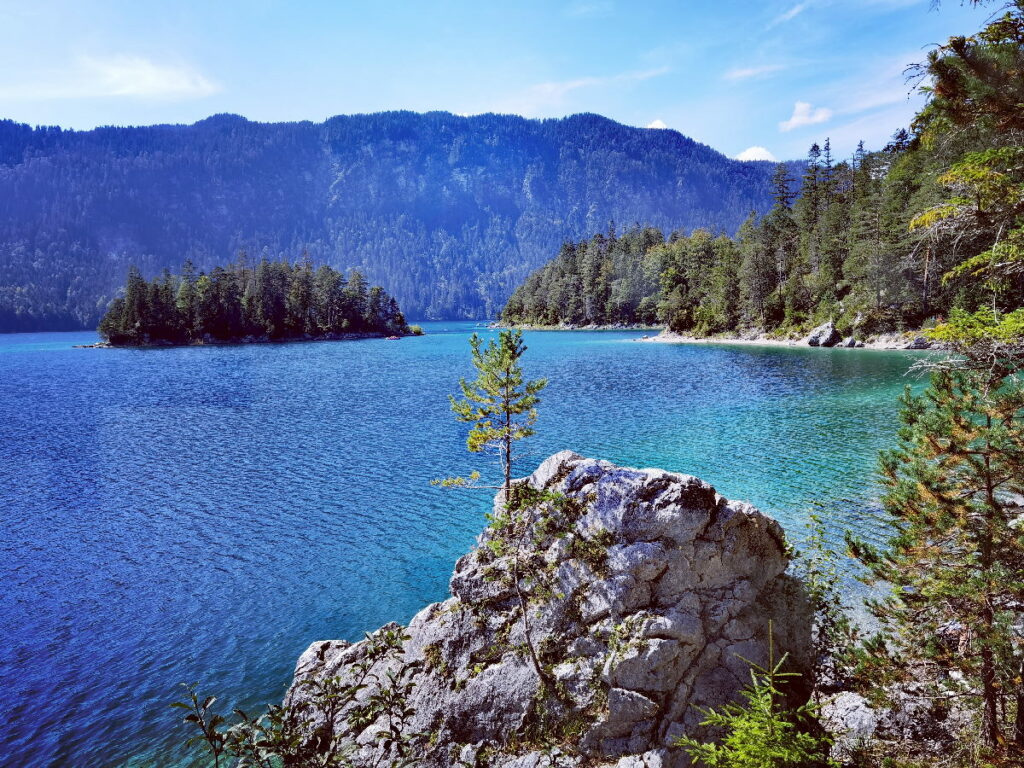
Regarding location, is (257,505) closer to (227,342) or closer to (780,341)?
(780,341)

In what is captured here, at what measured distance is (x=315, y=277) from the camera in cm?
14675

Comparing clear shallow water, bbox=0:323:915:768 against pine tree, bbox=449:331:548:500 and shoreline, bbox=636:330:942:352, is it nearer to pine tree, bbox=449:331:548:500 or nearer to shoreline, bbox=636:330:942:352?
pine tree, bbox=449:331:548:500

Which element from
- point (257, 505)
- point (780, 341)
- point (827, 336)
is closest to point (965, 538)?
point (257, 505)

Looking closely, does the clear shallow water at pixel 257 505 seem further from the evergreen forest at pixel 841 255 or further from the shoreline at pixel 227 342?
the shoreline at pixel 227 342

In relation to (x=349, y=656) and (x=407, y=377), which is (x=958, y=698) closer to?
(x=349, y=656)

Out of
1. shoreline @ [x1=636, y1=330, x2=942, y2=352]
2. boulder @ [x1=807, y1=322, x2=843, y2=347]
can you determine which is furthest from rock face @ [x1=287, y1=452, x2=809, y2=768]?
boulder @ [x1=807, y1=322, x2=843, y2=347]

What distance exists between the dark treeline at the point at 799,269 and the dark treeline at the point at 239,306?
61.8 metres

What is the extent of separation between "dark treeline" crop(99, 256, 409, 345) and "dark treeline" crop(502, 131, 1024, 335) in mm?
61758

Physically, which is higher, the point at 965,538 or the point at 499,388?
the point at 499,388

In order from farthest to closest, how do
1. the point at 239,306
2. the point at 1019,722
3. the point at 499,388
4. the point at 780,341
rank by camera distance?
the point at 239,306 < the point at 780,341 < the point at 499,388 < the point at 1019,722

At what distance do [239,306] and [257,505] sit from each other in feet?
416

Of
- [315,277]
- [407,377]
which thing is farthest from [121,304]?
[407,377]

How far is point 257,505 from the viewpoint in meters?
25.7

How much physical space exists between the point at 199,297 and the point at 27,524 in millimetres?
122993
